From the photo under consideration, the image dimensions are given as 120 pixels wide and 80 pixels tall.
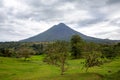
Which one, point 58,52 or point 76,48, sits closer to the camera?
point 58,52

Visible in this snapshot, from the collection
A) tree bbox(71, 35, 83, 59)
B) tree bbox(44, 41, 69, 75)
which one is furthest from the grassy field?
tree bbox(71, 35, 83, 59)

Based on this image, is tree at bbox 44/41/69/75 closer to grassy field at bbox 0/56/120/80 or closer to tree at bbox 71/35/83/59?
grassy field at bbox 0/56/120/80

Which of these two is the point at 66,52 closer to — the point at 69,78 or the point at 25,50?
the point at 69,78

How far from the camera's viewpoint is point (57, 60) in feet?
205

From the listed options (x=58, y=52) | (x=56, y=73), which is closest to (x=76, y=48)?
(x=56, y=73)

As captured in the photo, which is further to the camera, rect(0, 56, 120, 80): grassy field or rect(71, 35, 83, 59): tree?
rect(71, 35, 83, 59): tree

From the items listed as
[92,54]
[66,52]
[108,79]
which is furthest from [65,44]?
[108,79]

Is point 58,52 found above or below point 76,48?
below

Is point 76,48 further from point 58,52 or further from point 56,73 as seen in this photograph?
point 58,52

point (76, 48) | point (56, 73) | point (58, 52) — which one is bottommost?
point (56, 73)

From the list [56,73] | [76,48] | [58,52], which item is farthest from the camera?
[76,48]

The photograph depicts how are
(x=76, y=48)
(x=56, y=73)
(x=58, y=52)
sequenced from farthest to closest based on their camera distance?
(x=76, y=48) → (x=56, y=73) → (x=58, y=52)

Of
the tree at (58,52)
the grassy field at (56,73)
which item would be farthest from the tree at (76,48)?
the tree at (58,52)

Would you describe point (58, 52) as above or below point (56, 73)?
above
